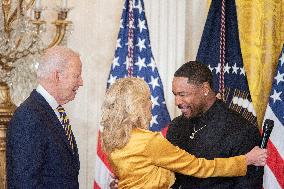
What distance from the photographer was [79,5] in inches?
170

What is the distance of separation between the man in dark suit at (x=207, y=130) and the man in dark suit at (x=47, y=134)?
70 cm

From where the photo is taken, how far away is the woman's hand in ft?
8.25

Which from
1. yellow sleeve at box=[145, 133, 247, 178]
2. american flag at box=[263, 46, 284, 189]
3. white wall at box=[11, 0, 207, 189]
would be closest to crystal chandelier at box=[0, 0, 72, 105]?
white wall at box=[11, 0, 207, 189]

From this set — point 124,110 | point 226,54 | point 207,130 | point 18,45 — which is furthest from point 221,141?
point 18,45

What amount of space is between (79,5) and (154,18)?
637mm

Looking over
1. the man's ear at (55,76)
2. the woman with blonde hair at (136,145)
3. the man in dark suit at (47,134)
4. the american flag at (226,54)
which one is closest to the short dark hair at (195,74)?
the woman with blonde hair at (136,145)

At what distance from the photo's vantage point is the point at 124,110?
2398 mm

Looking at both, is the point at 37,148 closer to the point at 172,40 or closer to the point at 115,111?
the point at 115,111

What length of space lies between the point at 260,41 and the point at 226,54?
30 cm

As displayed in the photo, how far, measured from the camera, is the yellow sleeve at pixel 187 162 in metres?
2.42

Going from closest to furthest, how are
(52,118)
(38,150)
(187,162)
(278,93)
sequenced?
(38,150), (52,118), (187,162), (278,93)

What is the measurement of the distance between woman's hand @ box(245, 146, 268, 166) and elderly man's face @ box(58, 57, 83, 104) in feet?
3.03

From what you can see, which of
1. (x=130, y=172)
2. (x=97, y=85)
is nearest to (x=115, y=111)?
(x=130, y=172)

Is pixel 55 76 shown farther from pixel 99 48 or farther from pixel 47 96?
pixel 99 48
